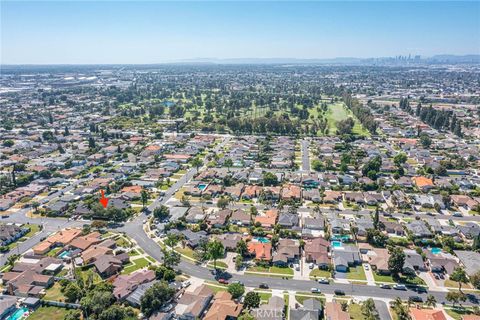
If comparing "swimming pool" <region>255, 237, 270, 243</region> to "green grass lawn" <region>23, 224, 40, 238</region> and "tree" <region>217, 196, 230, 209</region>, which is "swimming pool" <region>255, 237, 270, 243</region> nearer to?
"tree" <region>217, 196, 230, 209</region>

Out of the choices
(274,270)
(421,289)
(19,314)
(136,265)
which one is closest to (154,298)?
(136,265)

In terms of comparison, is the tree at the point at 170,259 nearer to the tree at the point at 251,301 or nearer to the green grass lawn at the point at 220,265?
the green grass lawn at the point at 220,265

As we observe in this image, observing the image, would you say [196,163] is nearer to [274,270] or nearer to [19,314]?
[274,270]

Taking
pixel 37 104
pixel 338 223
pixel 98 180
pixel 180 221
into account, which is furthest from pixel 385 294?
pixel 37 104

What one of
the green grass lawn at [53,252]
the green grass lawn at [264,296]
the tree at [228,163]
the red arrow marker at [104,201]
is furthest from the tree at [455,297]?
the tree at [228,163]

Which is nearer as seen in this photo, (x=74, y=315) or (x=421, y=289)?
(x=74, y=315)

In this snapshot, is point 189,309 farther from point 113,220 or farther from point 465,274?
point 465,274

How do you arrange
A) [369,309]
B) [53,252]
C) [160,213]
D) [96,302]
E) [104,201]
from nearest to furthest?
[369,309], [96,302], [53,252], [160,213], [104,201]
